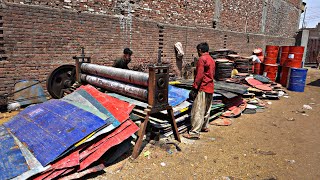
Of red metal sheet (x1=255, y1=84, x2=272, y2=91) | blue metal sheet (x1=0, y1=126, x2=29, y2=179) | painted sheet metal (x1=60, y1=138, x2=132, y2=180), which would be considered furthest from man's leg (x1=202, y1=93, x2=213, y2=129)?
red metal sheet (x1=255, y1=84, x2=272, y2=91)

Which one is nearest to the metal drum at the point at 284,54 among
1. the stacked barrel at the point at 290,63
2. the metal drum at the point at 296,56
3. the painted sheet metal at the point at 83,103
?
the stacked barrel at the point at 290,63

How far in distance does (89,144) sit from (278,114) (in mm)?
6070

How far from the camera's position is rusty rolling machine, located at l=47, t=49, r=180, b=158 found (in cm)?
381

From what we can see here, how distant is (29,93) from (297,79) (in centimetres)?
1107

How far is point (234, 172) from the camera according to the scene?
3562 millimetres

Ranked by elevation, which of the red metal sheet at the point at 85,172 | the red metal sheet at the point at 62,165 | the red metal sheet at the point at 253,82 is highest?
the red metal sheet at the point at 253,82

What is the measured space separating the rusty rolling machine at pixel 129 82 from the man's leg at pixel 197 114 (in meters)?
0.57

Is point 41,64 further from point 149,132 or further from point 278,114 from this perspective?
point 278,114

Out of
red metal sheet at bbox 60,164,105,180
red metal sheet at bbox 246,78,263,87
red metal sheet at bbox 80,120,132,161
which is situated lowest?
red metal sheet at bbox 60,164,105,180

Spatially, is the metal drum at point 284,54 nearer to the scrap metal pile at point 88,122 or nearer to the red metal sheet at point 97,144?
the scrap metal pile at point 88,122

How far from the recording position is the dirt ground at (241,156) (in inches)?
137

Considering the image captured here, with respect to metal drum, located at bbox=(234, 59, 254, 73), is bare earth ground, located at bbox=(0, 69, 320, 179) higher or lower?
lower

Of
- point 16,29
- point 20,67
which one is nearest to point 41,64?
point 20,67

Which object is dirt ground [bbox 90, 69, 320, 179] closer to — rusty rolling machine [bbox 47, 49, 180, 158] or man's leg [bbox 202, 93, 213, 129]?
man's leg [bbox 202, 93, 213, 129]
